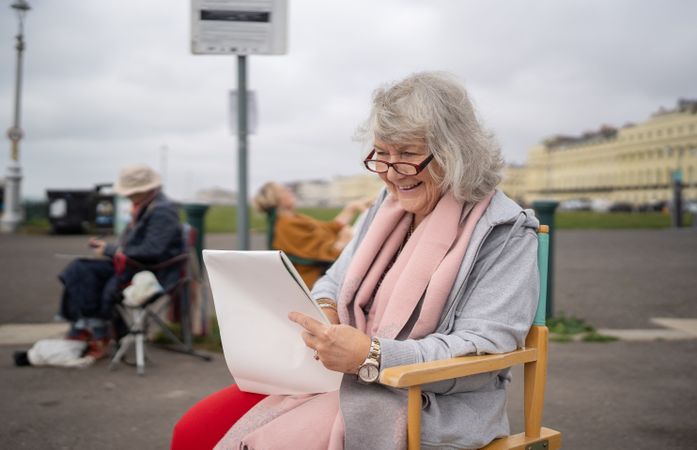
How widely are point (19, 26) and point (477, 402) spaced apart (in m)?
21.8

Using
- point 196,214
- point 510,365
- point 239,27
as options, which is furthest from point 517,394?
point 196,214

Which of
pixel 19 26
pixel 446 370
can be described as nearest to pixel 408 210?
pixel 446 370

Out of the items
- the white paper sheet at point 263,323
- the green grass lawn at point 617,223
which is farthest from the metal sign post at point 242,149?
the green grass lawn at point 617,223

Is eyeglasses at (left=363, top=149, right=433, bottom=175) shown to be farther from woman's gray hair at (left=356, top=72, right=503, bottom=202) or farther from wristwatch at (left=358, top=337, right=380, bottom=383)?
wristwatch at (left=358, top=337, right=380, bottom=383)

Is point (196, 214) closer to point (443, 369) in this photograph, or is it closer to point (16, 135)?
point (443, 369)

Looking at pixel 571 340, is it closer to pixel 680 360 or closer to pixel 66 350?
pixel 680 360

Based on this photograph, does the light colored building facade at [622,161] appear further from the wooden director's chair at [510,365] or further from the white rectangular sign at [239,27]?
the wooden director's chair at [510,365]

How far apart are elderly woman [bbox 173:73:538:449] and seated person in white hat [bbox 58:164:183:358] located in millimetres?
3459

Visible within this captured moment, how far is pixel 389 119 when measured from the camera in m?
2.19

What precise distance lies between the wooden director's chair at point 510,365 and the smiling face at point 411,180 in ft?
1.34

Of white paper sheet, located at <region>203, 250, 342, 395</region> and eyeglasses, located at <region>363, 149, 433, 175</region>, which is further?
eyeglasses, located at <region>363, 149, 433, 175</region>

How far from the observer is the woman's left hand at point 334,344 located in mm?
1835

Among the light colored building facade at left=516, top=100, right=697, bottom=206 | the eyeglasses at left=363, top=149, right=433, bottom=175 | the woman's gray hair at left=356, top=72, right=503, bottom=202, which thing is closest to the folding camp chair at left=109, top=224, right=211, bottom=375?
the eyeglasses at left=363, top=149, right=433, bottom=175

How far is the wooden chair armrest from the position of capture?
69.2 inches
